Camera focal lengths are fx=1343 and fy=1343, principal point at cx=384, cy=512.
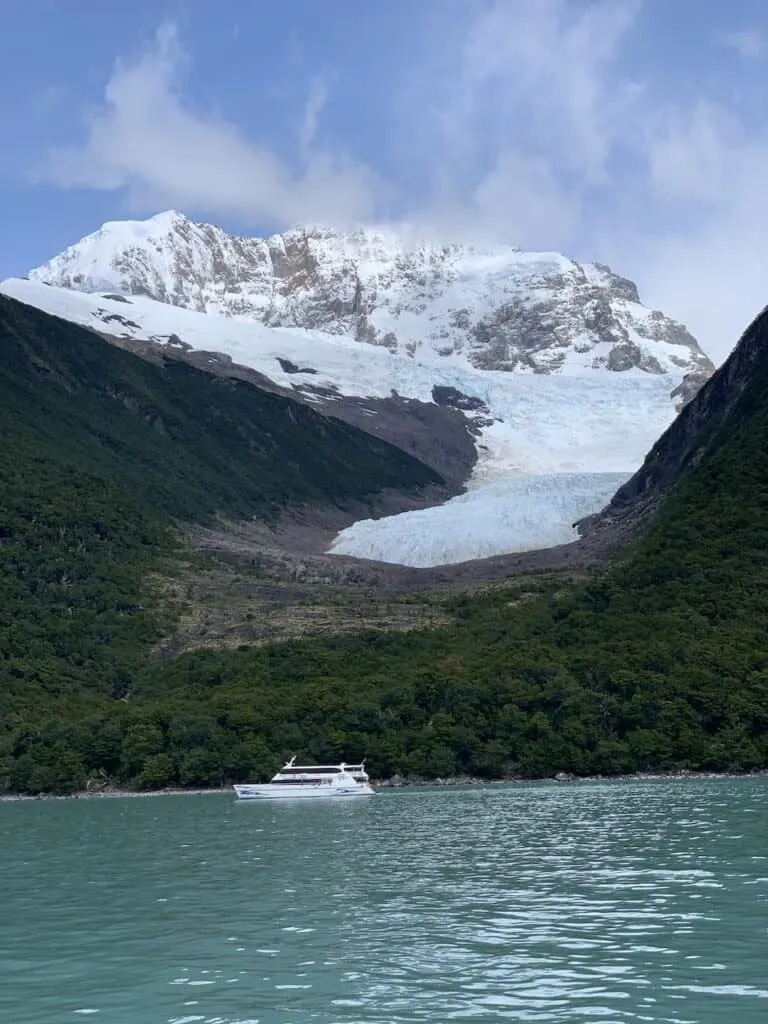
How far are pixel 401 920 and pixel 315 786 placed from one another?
6092cm

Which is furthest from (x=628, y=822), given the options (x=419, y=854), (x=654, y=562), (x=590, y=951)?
(x=654, y=562)

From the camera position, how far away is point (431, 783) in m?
106

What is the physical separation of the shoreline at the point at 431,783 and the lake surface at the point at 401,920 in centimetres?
2600

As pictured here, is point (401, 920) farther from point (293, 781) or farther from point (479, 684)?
point (479, 684)

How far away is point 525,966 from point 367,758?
76892mm

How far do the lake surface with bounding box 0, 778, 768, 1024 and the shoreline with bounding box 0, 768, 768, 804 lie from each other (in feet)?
85.3

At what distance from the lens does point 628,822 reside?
6397 cm

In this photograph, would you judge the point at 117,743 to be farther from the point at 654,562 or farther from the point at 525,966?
the point at 525,966

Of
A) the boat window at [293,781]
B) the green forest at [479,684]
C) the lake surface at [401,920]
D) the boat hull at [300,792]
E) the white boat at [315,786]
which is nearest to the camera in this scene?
the lake surface at [401,920]

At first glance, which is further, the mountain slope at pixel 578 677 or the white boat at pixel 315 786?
the mountain slope at pixel 578 677

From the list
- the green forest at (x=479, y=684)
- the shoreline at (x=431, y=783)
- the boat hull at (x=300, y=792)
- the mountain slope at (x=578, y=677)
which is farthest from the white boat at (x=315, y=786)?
the mountain slope at (x=578, y=677)

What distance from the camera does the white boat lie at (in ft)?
321

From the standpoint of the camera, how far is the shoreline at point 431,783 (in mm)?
97938

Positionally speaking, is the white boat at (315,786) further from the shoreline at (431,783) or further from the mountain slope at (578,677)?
the mountain slope at (578,677)
